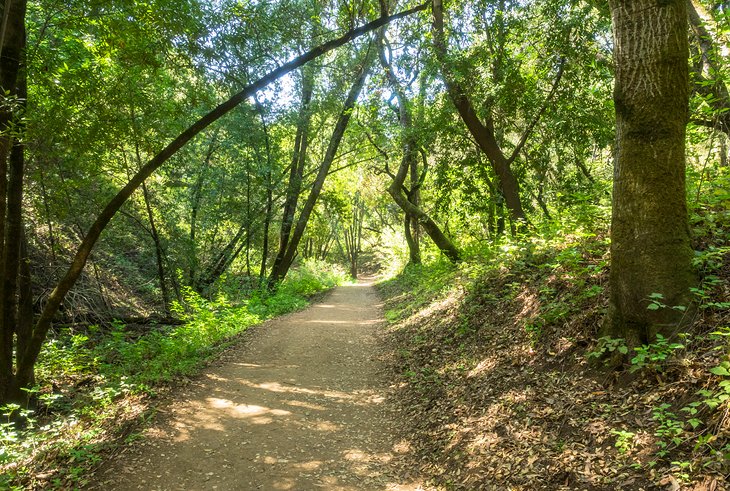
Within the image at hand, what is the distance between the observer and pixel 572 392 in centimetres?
409

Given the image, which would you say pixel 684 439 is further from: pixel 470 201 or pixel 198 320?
pixel 470 201

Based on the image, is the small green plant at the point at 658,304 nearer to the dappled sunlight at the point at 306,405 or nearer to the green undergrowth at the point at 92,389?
the dappled sunlight at the point at 306,405

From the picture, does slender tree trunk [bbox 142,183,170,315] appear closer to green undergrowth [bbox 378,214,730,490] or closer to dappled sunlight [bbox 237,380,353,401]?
dappled sunlight [bbox 237,380,353,401]

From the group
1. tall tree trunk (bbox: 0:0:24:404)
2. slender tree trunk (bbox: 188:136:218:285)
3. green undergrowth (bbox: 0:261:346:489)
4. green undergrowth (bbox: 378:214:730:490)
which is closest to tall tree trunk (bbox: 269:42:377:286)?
slender tree trunk (bbox: 188:136:218:285)

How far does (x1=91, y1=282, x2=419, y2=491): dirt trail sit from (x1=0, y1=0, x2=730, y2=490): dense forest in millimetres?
440

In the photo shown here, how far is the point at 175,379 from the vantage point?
6.88 metres

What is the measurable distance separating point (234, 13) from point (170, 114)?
10.7 ft

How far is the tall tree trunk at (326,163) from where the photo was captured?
16.0 m

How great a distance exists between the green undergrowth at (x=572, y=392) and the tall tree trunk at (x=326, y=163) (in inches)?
413

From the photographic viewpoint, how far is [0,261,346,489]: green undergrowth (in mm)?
4395

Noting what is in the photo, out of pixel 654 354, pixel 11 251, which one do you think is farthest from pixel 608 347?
pixel 11 251

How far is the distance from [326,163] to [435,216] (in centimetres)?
513

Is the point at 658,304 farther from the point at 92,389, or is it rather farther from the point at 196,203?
the point at 196,203

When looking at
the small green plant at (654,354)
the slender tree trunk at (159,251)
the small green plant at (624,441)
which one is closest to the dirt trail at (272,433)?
the small green plant at (624,441)
